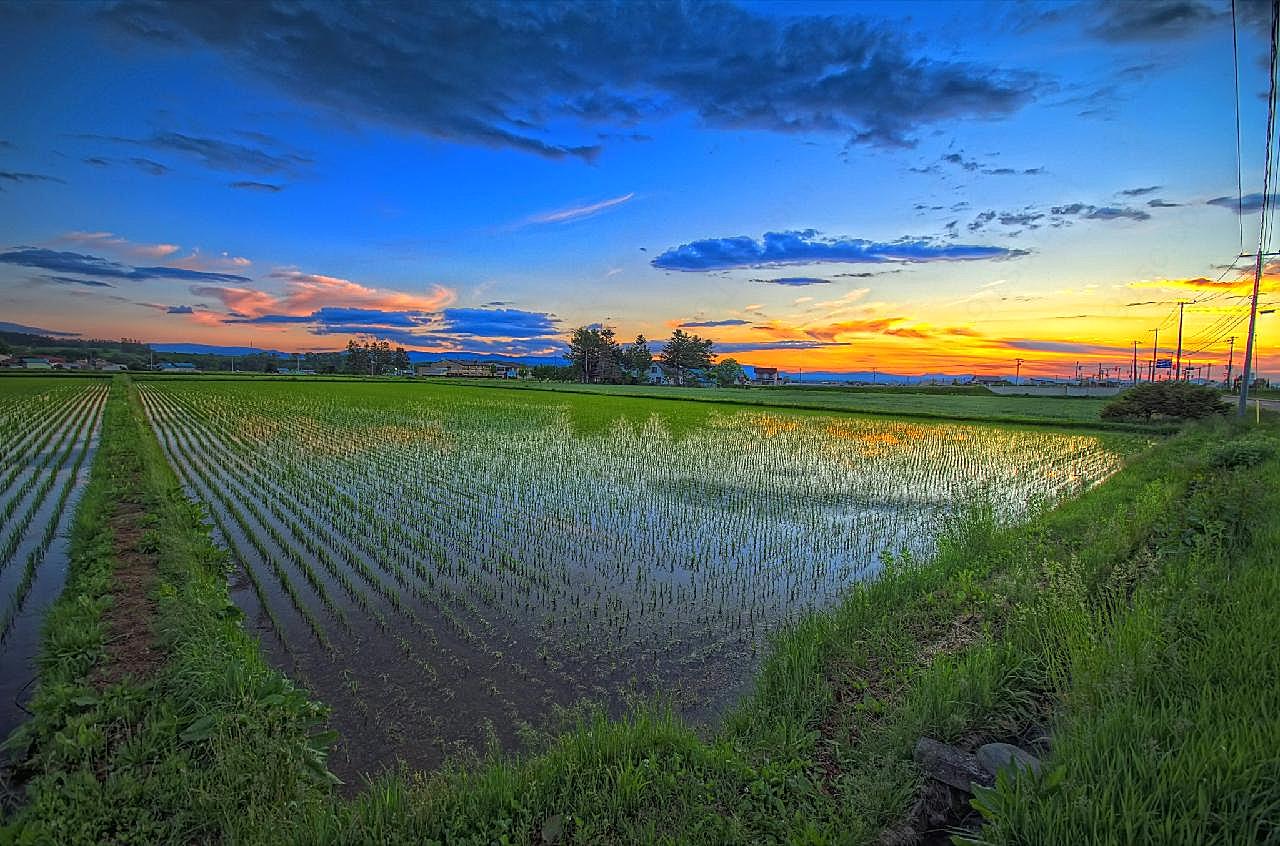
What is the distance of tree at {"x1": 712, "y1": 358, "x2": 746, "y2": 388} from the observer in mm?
115312

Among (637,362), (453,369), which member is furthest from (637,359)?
(453,369)

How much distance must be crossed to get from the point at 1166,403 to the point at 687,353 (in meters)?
90.5

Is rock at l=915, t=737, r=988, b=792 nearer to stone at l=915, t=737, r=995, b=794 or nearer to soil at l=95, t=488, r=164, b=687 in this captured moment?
stone at l=915, t=737, r=995, b=794

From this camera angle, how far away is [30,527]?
28.8 ft

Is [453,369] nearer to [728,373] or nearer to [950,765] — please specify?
[728,373]

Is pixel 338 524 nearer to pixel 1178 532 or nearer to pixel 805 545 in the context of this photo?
pixel 805 545

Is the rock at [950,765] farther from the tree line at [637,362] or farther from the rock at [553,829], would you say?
the tree line at [637,362]

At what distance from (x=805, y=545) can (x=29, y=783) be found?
8573 millimetres

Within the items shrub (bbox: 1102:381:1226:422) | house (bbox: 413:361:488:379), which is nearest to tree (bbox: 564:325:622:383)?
house (bbox: 413:361:488:379)

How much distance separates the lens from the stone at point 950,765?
3.14 metres

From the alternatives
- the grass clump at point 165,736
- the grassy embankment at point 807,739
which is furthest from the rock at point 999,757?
the grass clump at point 165,736

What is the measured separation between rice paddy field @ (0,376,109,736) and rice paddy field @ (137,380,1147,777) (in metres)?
1.70

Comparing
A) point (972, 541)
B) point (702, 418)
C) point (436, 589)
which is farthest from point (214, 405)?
point (972, 541)

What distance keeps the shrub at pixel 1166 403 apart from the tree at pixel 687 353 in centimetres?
8720
